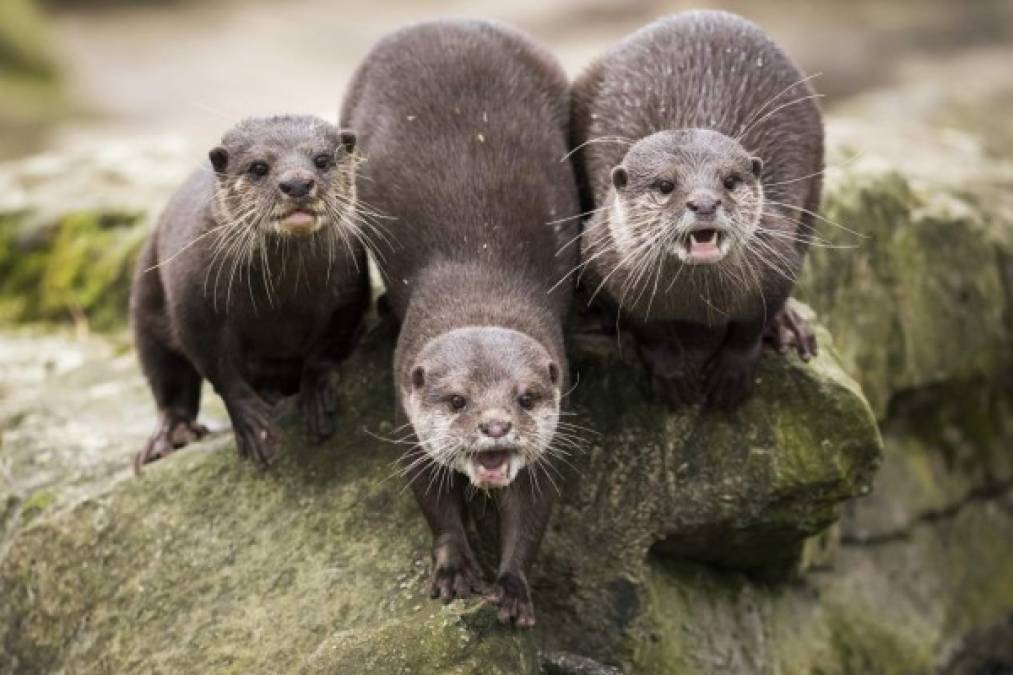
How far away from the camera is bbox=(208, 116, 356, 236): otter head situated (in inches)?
178

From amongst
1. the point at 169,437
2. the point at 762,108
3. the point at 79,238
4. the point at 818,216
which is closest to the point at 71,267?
the point at 79,238

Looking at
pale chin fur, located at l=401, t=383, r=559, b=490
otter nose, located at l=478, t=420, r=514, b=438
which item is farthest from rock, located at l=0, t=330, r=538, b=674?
otter nose, located at l=478, t=420, r=514, b=438

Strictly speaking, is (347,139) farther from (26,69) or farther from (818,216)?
(26,69)

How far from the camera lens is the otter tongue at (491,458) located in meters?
4.06

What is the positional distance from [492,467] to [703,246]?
837 millimetres

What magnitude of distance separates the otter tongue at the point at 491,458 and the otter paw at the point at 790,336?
3.43ft

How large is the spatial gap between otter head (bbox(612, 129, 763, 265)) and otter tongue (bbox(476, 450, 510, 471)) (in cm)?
75

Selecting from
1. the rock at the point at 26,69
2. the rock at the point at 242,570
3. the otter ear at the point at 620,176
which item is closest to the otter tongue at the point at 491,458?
the rock at the point at 242,570

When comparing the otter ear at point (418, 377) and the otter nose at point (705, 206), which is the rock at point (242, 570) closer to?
the otter ear at point (418, 377)

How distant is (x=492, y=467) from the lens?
4.05 m

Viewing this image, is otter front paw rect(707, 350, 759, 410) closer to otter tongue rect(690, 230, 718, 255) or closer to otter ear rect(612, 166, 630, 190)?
otter tongue rect(690, 230, 718, 255)

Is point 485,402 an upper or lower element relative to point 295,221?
lower

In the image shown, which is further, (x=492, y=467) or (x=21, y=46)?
(x=21, y=46)

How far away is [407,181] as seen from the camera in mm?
5004
